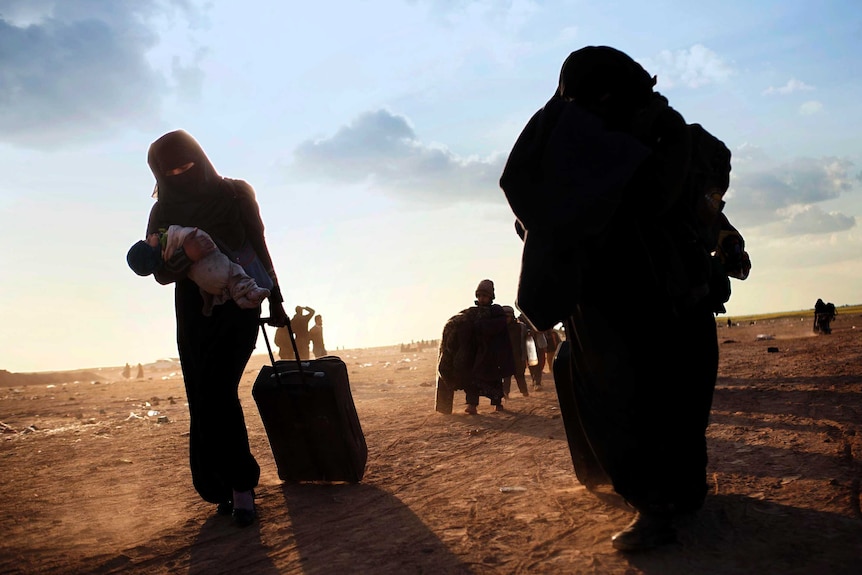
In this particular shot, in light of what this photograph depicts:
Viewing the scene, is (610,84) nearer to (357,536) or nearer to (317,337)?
(357,536)

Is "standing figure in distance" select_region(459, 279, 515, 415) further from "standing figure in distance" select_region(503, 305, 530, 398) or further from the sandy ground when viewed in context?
the sandy ground

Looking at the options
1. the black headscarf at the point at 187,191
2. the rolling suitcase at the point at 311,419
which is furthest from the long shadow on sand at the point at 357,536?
the black headscarf at the point at 187,191

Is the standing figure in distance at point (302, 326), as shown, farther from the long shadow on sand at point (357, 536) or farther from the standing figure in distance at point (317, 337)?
the long shadow on sand at point (357, 536)

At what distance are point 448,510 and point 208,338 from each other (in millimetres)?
1597

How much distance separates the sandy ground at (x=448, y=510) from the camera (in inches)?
103

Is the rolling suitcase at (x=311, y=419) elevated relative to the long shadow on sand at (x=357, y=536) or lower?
elevated

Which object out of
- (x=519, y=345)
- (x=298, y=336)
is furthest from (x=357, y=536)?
(x=298, y=336)

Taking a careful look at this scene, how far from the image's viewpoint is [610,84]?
296cm

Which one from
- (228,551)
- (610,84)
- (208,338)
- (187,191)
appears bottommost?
(228,551)

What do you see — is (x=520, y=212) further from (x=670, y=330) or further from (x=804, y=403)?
(x=804, y=403)

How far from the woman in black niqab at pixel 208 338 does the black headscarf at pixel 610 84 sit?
2107 millimetres

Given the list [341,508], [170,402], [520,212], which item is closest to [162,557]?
[341,508]

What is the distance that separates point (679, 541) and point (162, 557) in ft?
7.37

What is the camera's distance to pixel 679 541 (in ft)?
8.71
